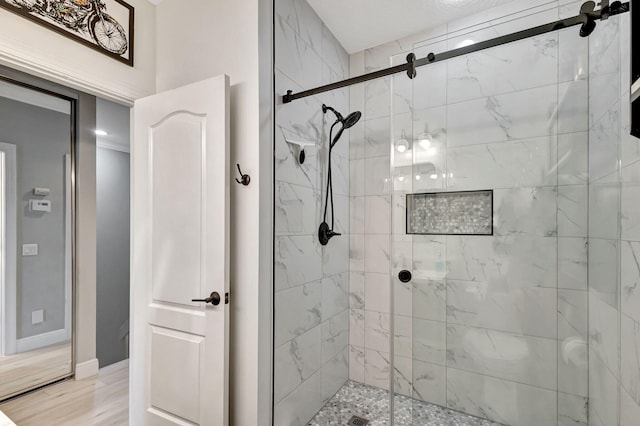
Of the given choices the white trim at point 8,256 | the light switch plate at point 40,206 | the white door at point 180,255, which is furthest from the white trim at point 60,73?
the light switch plate at point 40,206

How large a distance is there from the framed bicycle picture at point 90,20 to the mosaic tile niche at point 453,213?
1.97 metres

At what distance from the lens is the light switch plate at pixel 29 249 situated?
2.41m

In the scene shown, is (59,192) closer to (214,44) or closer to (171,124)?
(171,124)

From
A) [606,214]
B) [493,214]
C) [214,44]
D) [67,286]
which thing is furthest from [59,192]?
[606,214]

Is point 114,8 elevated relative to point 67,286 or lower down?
elevated

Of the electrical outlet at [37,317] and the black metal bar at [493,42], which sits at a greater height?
the black metal bar at [493,42]

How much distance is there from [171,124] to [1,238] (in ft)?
5.76

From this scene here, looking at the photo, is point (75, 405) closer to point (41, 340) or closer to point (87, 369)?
point (87, 369)

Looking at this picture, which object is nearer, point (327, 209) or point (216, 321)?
point (216, 321)

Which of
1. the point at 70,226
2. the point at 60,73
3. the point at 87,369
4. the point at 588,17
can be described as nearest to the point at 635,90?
the point at 588,17

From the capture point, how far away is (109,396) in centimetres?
241

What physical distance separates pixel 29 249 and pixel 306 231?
2.27 meters

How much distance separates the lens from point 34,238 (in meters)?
2.46

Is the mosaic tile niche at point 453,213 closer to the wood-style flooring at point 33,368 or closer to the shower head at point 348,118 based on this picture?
the shower head at point 348,118
